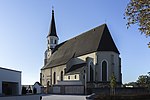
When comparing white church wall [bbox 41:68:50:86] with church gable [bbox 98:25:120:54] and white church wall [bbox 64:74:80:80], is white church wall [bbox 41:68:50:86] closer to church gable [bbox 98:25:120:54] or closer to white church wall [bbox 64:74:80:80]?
white church wall [bbox 64:74:80:80]

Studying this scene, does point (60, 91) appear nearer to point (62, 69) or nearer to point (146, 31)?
point (62, 69)

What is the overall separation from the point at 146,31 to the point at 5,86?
2353 cm

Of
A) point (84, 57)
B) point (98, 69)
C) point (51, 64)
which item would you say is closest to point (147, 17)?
point (98, 69)

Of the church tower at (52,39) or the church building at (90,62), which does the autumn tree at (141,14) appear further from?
the church tower at (52,39)

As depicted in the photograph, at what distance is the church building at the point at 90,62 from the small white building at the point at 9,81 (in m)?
22.1

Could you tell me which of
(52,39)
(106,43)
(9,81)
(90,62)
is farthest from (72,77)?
(9,81)

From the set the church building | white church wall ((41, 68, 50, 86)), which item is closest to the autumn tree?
the church building

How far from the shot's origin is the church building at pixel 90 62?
2399 inches

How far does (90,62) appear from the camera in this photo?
63.2 metres

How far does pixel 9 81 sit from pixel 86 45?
1513 inches

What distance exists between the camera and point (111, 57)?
6131 centimetres

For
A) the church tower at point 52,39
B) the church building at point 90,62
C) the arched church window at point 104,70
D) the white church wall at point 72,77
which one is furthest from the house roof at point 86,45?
the white church wall at point 72,77

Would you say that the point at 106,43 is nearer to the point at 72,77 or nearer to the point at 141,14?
the point at 72,77

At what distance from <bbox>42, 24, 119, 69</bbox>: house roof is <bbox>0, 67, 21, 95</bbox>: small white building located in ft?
99.8
